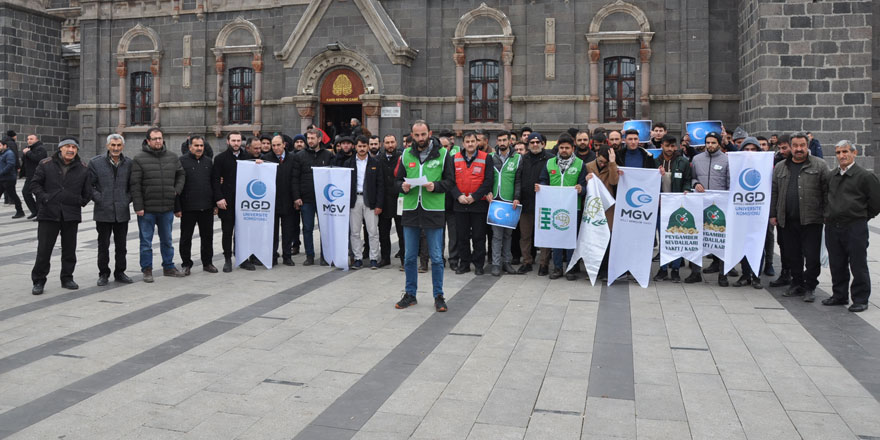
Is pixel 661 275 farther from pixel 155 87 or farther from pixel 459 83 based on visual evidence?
pixel 155 87

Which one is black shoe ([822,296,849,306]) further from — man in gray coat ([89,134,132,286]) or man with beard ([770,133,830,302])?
man in gray coat ([89,134,132,286])

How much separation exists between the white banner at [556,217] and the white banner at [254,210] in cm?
407

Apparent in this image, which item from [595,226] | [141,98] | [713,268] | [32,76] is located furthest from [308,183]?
[32,76]

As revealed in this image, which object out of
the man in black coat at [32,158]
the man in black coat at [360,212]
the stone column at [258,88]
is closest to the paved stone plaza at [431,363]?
the man in black coat at [360,212]

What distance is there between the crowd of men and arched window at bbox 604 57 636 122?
987cm

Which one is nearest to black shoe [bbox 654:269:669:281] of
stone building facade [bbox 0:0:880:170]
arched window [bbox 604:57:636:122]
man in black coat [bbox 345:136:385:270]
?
man in black coat [bbox 345:136:385:270]

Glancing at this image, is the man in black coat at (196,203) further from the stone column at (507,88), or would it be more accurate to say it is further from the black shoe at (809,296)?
the stone column at (507,88)

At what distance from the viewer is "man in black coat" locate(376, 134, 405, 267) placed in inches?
463

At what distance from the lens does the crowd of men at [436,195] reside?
8883mm

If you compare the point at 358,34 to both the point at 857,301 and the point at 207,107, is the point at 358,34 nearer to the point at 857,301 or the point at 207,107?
the point at 207,107

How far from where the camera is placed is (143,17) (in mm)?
27500

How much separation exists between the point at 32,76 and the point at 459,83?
18.4 meters

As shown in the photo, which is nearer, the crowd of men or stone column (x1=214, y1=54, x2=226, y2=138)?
the crowd of men

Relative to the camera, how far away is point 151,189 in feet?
34.2
